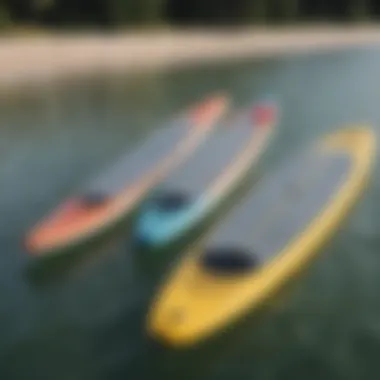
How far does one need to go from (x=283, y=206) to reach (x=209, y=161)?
394cm

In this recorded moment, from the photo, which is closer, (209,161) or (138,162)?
(209,161)

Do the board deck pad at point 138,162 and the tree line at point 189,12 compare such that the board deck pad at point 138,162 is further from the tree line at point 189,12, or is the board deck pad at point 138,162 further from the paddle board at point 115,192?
the tree line at point 189,12

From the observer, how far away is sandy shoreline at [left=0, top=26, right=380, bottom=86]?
40.2 m

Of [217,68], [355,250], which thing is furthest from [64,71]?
[355,250]

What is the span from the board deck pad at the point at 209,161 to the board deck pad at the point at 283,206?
5.16ft

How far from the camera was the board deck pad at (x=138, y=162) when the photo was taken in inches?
731

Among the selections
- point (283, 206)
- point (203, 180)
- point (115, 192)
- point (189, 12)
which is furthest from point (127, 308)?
point (189, 12)

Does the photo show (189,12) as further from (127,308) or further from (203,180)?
(127,308)

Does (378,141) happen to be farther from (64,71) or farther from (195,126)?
(64,71)

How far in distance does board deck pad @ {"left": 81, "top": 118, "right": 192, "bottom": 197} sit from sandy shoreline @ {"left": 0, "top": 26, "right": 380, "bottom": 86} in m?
17.2

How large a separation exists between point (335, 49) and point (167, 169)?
23.6 metres

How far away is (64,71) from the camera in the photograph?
40.0 m

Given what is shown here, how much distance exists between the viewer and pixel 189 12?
47.9 meters

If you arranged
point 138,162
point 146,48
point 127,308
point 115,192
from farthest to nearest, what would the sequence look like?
point 146,48
point 138,162
point 115,192
point 127,308
